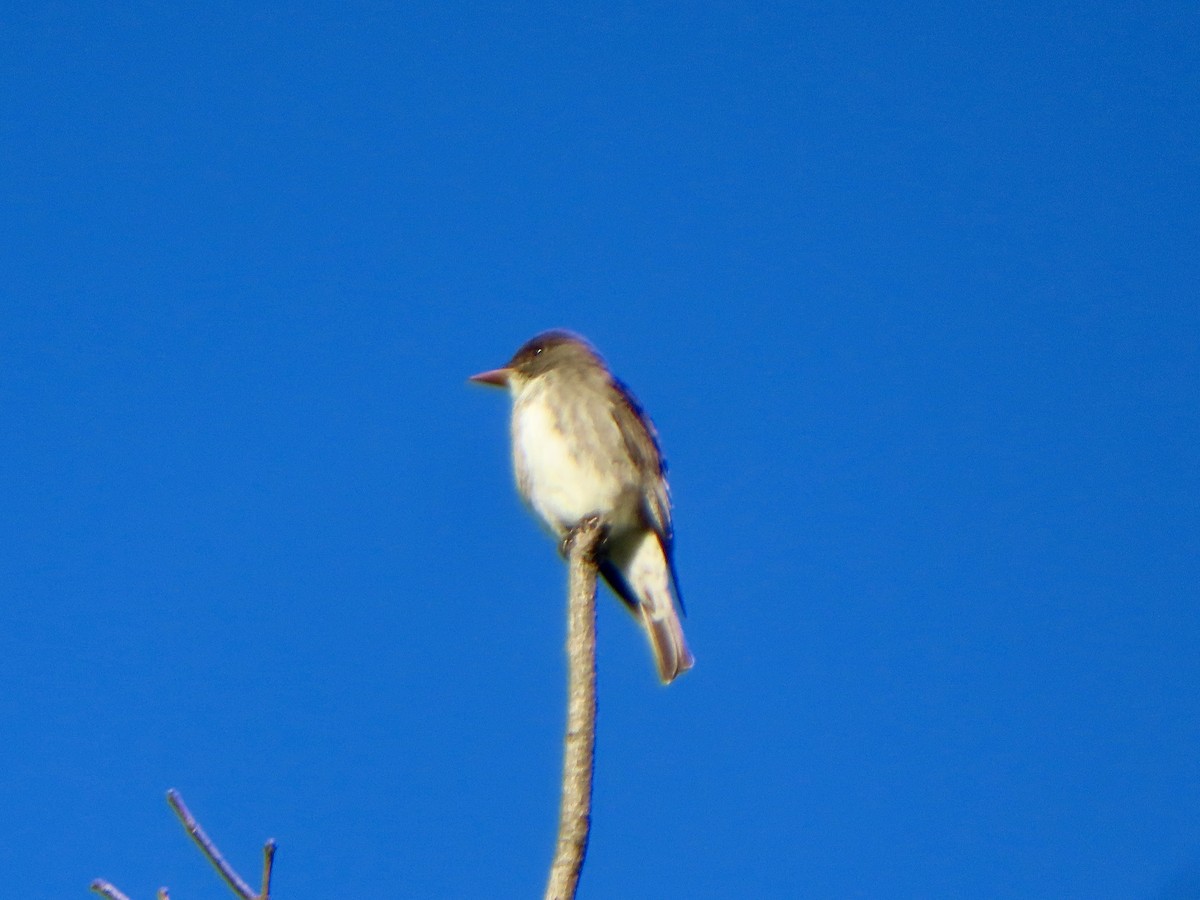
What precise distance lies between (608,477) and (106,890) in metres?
4.50

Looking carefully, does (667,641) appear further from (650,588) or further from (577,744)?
(577,744)

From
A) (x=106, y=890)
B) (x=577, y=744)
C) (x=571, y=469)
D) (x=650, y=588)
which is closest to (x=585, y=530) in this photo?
(x=577, y=744)

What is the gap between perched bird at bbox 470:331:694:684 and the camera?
6223 mm

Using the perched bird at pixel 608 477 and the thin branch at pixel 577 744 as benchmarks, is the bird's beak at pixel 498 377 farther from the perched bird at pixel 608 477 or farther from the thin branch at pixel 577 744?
the thin branch at pixel 577 744

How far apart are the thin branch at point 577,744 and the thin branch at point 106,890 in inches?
32.3

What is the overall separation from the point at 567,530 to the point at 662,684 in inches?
34.0

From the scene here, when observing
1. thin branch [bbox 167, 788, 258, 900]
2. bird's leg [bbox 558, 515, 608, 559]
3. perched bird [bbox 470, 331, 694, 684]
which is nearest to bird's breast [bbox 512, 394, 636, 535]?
perched bird [bbox 470, 331, 694, 684]

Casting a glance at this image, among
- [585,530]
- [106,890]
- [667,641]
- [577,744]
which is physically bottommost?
[106,890]

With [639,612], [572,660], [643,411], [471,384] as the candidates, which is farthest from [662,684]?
[572,660]

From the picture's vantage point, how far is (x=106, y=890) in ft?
5.98

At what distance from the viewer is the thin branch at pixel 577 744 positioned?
245 centimetres

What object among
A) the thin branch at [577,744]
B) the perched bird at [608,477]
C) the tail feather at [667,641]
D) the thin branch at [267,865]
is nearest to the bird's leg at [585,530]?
the perched bird at [608,477]

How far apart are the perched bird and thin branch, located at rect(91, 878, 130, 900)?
4.23 m

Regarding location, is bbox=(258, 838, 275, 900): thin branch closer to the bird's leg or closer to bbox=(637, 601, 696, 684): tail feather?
the bird's leg
